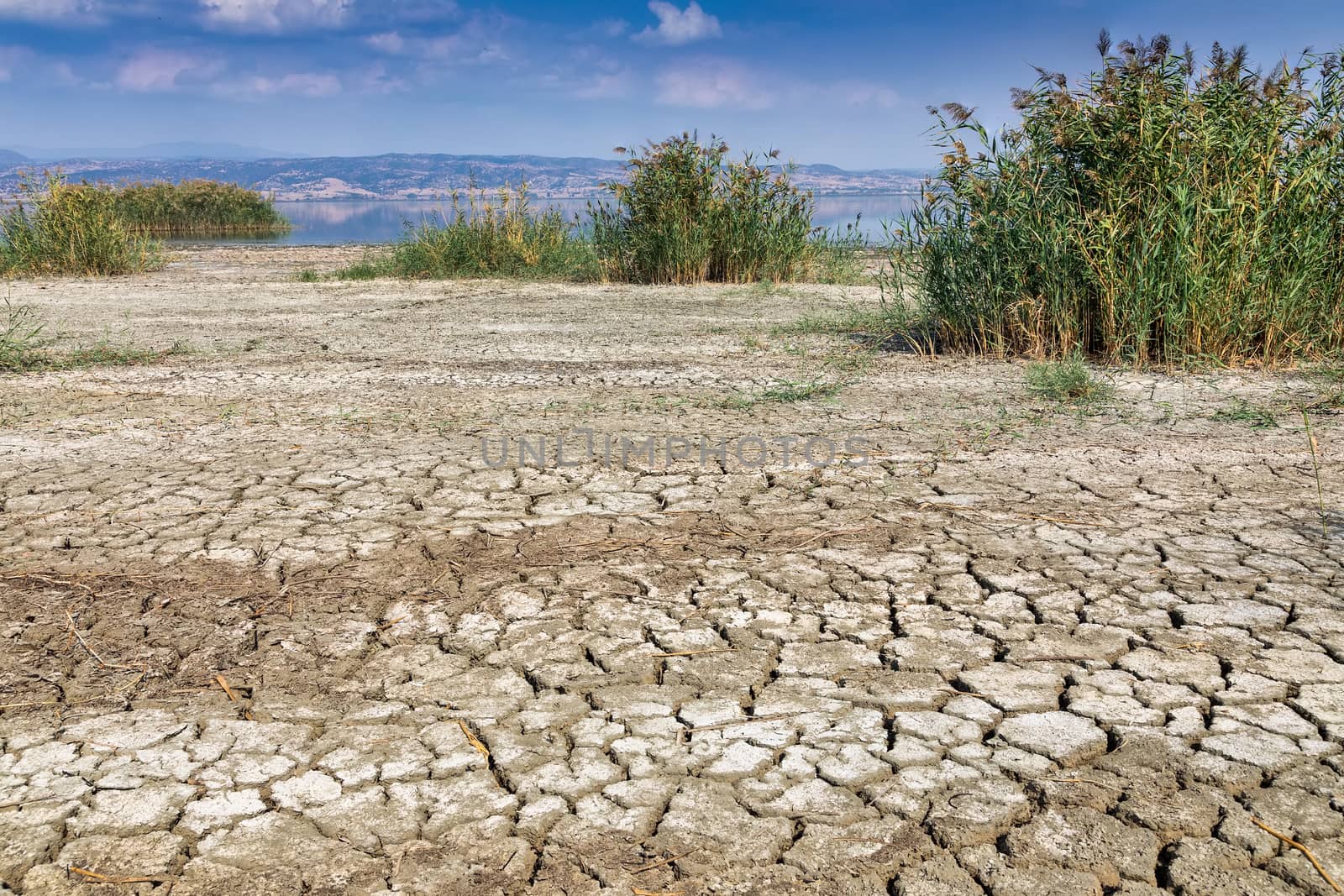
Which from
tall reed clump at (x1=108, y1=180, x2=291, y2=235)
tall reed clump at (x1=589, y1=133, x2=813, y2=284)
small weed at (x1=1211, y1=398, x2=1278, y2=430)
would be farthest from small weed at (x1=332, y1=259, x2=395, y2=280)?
tall reed clump at (x1=108, y1=180, x2=291, y2=235)

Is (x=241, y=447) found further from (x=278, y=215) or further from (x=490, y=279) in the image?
(x=278, y=215)

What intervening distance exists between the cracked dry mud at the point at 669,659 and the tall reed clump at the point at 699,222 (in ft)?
22.2

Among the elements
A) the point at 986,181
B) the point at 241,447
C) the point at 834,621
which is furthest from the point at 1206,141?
the point at 241,447

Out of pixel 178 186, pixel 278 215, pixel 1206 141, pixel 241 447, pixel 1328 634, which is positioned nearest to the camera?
pixel 1328 634

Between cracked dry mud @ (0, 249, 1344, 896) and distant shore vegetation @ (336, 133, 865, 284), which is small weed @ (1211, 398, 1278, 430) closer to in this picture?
cracked dry mud @ (0, 249, 1344, 896)

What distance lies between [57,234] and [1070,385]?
1300 centimetres

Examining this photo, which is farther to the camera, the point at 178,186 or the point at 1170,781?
the point at 178,186

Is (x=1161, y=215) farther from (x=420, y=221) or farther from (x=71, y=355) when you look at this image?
(x=420, y=221)

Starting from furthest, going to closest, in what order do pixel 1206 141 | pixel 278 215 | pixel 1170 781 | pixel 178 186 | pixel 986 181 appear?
pixel 278 215 → pixel 178 186 → pixel 986 181 → pixel 1206 141 → pixel 1170 781

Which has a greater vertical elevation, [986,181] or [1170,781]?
[986,181]

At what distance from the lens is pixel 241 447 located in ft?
15.0

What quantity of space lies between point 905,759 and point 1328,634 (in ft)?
4.33

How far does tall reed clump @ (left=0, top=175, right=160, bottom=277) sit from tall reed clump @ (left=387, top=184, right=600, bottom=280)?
151 inches

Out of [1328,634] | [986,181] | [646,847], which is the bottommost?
[646,847]
